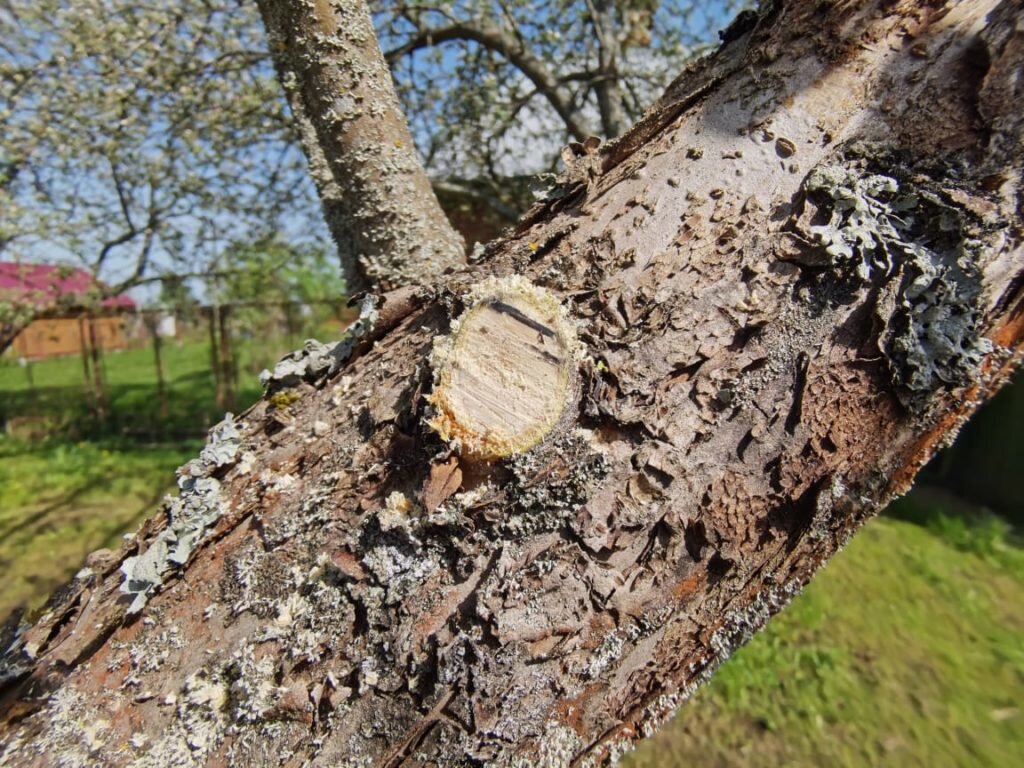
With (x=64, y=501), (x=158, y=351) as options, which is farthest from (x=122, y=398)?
(x=64, y=501)

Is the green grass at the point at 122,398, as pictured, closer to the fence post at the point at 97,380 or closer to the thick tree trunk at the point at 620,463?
the fence post at the point at 97,380

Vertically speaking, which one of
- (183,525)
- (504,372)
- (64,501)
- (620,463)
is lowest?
(64,501)

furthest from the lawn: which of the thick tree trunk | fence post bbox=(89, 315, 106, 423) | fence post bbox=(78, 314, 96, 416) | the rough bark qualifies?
the rough bark

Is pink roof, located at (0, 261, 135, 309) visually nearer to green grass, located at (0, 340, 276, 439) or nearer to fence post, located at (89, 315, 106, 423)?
fence post, located at (89, 315, 106, 423)

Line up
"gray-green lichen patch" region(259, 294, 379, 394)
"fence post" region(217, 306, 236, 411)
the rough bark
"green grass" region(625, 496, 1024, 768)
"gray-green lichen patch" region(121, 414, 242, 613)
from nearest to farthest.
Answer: "gray-green lichen patch" region(121, 414, 242, 613), "gray-green lichen patch" region(259, 294, 379, 394), the rough bark, "green grass" region(625, 496, 1024, 768), "fence post" region(217, 306, 236, 411)

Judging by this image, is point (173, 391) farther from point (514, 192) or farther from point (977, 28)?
point (977, 28)

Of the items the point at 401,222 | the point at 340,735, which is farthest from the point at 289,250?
the point at 340,735

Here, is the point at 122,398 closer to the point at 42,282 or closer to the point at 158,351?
the point at 158,351
